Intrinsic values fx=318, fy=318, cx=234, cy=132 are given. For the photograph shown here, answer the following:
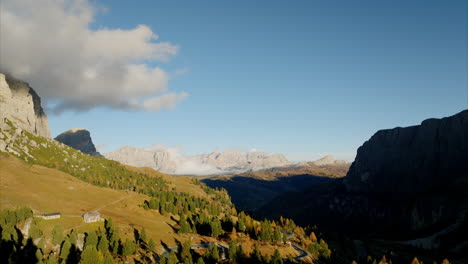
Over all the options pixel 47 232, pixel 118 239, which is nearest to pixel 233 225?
pixel 118 239

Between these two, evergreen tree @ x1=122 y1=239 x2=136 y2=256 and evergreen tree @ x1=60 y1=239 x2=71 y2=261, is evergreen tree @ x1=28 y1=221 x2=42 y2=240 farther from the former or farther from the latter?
evergreen tree @ x1=122 y1=239 x2=136 y2=256

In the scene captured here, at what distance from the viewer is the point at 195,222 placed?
156375mm

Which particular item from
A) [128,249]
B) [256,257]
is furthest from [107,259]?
[256,257]

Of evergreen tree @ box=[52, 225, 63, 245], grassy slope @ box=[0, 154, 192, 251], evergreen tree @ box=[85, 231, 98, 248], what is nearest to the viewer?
evergreen tree @ box=[52, 225, 63, 245]

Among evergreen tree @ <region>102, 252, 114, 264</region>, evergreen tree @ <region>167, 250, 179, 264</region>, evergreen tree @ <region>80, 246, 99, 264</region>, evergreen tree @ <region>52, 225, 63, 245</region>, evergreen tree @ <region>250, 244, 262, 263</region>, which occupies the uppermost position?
evergreen tree @ <region>52, 225, 63, 245</region>

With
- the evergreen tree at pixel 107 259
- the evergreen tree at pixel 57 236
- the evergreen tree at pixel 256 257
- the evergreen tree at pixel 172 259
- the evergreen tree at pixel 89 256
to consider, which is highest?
the evergreen tree at pixel 57 236

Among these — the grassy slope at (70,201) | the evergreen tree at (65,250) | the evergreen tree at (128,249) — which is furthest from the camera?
the grassy slope at (70,201)

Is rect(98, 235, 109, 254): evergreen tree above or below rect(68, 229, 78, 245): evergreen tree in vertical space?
below

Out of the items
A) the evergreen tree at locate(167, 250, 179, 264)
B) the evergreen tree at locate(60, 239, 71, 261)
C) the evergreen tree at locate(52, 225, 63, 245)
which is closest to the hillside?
the evergreen tree at locate(52, 225, 63, 245)

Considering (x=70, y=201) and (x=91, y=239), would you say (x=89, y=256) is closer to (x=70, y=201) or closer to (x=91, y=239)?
(x=91, y=239)

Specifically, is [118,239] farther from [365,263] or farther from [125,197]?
[365,263]

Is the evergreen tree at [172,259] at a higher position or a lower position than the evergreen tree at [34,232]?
lower

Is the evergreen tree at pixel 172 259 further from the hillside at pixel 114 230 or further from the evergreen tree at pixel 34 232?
the evergreen tree at pixel 34 232

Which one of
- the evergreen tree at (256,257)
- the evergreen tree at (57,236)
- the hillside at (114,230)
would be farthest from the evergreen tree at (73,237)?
the evergreen tree at (256,257)
